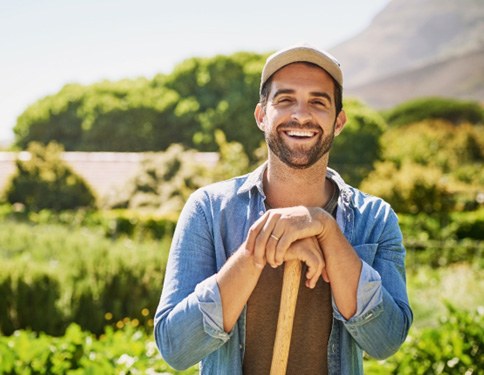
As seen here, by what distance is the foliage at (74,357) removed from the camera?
3178 mm

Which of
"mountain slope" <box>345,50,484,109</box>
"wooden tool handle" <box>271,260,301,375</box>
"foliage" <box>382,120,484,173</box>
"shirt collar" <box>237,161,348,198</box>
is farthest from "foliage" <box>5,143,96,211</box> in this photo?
"mountain slope" <box>345,50,484,109</box>

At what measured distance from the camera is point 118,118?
135ft

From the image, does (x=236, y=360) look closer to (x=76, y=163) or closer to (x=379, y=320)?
(x=379, y=320)

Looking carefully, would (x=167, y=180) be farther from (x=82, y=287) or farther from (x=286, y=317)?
(x=286, y=317)

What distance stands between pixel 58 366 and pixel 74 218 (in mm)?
14282

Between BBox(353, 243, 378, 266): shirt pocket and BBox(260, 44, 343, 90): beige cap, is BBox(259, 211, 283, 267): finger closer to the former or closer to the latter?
BBox(353, 243, 378, 266): shirt pocket

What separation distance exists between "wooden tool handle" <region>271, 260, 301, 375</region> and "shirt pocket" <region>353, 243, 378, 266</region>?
218mm

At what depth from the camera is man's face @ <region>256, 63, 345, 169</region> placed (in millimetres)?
1748

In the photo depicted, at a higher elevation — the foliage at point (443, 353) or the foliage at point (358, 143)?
the foliage at point (443, 353)

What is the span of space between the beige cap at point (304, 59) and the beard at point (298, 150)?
157mm

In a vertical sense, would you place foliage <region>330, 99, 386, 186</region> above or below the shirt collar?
below

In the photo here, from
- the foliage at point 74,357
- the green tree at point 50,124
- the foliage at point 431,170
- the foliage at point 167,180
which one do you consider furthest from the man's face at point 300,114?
the green tree at point 50,124

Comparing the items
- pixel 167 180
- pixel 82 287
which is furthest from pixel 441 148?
pixel 82 287

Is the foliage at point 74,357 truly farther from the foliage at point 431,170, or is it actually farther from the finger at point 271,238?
the foliage at point 431,170
